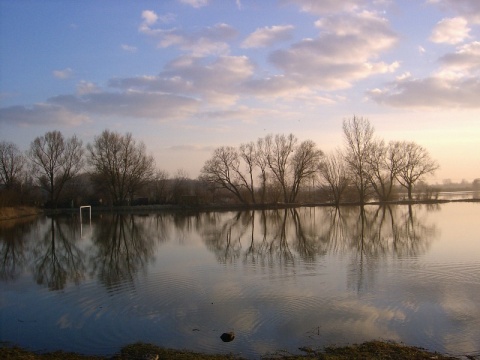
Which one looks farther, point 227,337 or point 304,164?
point 304,164

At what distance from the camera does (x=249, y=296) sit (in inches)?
414

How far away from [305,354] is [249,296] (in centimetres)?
387

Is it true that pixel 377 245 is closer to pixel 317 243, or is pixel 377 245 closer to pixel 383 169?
pixel 317 243

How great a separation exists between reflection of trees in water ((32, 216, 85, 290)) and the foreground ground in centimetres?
603

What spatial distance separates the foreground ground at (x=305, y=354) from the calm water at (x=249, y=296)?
0.34m

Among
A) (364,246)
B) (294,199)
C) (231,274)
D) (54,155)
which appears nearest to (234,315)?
(231,274)

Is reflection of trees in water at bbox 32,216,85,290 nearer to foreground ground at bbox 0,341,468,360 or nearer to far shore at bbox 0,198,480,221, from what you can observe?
foreground ground at bbox 0,341,468,360

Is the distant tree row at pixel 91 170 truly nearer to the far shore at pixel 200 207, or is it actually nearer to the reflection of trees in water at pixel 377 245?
the far shore at pixel 200 207

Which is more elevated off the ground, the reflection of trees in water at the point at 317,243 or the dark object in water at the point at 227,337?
the reflection of trees in water at the point at 317,243

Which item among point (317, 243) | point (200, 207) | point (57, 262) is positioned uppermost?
point (200, 207)

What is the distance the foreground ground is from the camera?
6496 mm

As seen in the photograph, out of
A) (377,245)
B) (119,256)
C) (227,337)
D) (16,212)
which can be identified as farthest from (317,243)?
(16,212)

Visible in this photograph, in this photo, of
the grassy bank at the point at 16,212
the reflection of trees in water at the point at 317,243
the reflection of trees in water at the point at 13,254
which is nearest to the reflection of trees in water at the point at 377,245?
the reflection of trees in water at the point at 317,243

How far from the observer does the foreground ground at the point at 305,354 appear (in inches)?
256
